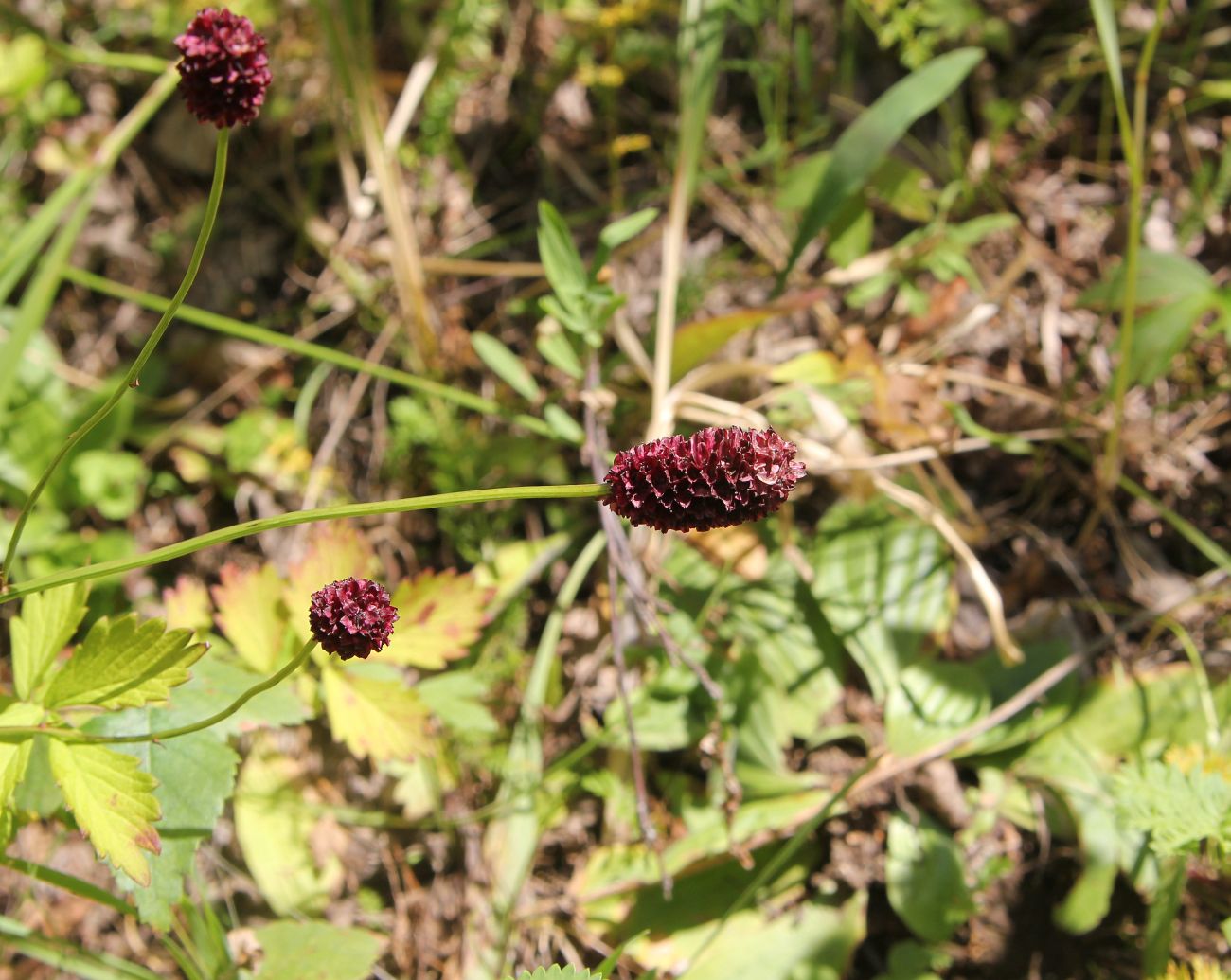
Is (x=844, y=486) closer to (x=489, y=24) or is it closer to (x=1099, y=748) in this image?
(x=1099, y=748)

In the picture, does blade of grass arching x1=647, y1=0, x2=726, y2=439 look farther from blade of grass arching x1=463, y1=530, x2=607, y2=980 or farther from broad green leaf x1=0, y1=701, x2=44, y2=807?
broad green leaf x1=0, y1=701, x2=44, y2=807

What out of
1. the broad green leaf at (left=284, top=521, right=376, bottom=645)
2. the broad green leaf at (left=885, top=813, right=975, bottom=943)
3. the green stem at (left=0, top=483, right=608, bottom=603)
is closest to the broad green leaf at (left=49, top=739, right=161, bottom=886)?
the green stem at (left=0, top=483, right=608, bottom=603)

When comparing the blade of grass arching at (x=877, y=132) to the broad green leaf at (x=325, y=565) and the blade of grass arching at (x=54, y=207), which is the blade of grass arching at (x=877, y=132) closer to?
the broad green leaf at (x=325, y=565)

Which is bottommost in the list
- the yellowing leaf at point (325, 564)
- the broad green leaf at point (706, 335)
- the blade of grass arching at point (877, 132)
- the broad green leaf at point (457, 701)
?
the broad green leaf at point (457, 701)

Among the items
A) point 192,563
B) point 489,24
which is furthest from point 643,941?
point 489,24

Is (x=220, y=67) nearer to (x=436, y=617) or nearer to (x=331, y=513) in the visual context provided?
(x=331, y=513)

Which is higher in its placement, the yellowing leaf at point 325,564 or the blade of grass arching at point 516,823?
the yellowing leaf at point 325,564

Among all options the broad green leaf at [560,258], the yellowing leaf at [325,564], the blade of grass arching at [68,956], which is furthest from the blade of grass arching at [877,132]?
the blade of grass arching at [68,956]
